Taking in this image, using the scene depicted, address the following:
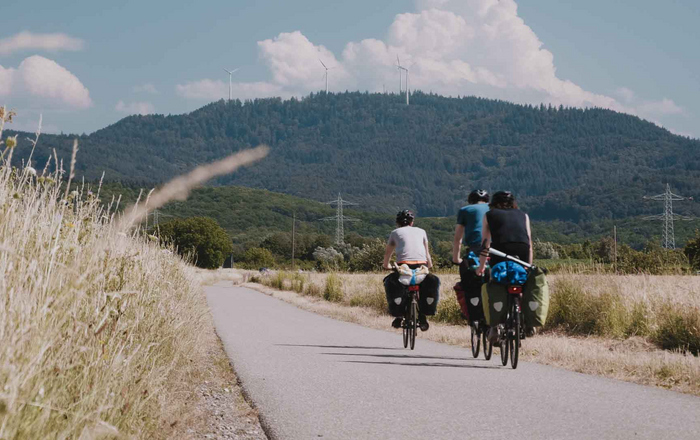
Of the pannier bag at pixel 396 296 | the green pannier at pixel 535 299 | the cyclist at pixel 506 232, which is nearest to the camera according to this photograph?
the green pannier at pixel 535 299

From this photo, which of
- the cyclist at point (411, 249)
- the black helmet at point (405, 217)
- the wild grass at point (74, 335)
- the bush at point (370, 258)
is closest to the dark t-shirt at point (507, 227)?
the cyclist at point (411, 249)

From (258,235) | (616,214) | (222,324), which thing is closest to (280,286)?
(222,324)

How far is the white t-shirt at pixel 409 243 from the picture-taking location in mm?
12039

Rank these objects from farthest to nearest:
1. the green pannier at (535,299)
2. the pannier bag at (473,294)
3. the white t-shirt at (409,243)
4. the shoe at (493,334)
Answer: the white t-shirt at (409,243)
the pannier bag at (473,294)
the shoe at (493,334)
the green pannier at (535,299)

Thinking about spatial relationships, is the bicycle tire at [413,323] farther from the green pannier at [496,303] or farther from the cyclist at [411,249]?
the green pannier at [496,303]

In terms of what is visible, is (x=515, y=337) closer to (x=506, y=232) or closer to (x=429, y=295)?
(x=506, y=232)

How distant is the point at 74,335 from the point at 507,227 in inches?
254

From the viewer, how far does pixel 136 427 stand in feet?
15.5

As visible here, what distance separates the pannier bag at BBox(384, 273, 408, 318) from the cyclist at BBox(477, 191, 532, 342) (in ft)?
9.41

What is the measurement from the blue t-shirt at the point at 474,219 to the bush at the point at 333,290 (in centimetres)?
1767

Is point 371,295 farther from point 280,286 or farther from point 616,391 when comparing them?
point 280,286

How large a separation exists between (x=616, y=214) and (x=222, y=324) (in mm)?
190596

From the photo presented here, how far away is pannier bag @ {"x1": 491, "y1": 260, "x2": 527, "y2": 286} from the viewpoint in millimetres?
9500

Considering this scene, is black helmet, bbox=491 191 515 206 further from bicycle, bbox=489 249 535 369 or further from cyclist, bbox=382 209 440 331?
cyclist, bbox=382 209 440 331
